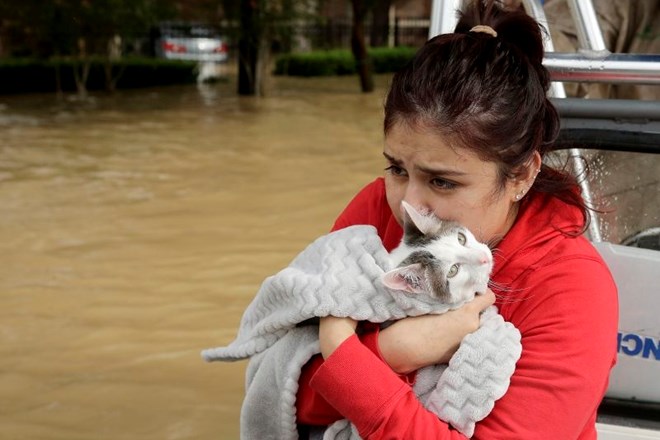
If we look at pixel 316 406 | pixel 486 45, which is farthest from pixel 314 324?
pixel 486 45

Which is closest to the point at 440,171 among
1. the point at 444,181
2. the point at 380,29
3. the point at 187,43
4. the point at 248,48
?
the point at 444,181

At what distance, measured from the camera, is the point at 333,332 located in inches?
64.0

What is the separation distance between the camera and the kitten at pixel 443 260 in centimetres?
162

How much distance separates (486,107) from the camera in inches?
64.6

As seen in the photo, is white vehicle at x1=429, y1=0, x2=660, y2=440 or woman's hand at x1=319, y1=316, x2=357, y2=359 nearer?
woman's hand at x1=319, y1=316, x2=357, y2=359

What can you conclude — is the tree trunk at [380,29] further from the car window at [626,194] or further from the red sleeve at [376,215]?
the red sleeve at [376,215]

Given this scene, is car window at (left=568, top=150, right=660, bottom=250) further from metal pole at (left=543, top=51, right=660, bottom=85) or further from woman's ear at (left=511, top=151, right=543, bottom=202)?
woman's ear at (left=511, top=151, right=543, bottom=202)

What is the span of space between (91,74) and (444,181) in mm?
15799

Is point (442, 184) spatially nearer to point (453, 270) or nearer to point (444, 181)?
point (444, 181)

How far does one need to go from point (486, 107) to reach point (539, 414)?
0.55 meters

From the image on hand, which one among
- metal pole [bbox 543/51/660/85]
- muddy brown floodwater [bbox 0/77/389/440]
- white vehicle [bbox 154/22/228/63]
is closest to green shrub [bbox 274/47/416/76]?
white vehicle [bbox 154/22/228/63]

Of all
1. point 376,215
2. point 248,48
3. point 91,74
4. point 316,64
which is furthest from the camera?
point 316,64

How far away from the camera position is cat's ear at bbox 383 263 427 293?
61.6 inches

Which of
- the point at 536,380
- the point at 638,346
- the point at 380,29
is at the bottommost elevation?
the point at 380,29
